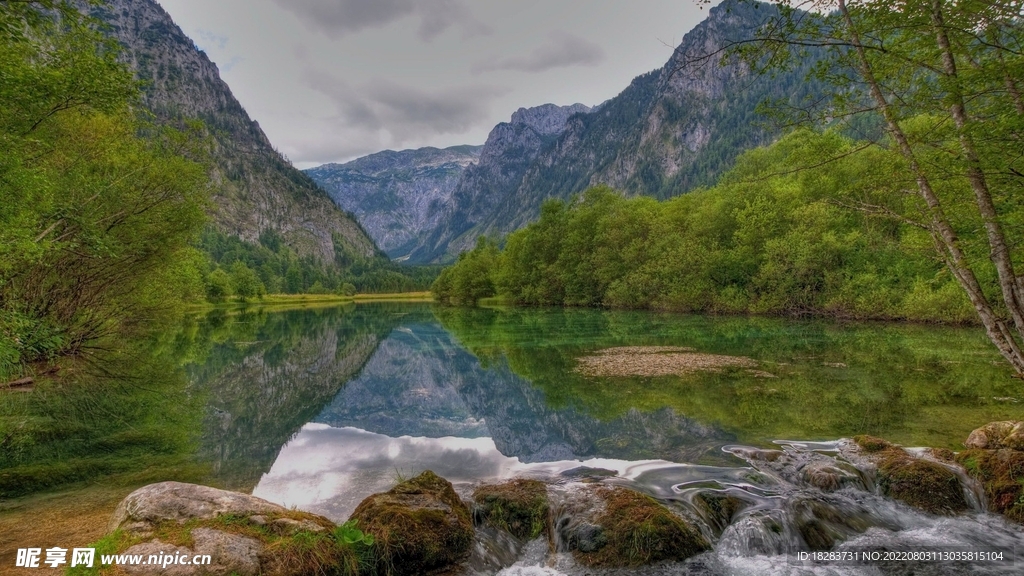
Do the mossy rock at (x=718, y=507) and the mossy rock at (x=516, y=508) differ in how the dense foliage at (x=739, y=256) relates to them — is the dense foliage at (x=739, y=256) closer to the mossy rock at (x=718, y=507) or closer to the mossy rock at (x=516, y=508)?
the mossy rock at (x=718, y=507)

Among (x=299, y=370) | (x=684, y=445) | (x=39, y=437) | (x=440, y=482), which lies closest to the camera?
(x=440, y=482)

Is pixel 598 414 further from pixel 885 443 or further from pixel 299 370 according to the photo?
pixel 299 370

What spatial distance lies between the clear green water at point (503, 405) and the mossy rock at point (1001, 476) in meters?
2.31

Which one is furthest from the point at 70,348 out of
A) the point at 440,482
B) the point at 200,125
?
the point at 440,482

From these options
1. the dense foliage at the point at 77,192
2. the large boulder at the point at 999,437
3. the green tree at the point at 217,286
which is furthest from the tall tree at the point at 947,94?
the green tree at the point at 217,286

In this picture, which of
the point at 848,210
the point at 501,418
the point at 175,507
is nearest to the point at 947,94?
the point at 175,507

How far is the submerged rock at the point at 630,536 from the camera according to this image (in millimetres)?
7445

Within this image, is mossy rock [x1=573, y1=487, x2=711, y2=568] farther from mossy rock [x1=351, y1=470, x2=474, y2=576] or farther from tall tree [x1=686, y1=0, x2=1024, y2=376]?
tall tree [x1=686, y1=0, x2=1024, y2=376]

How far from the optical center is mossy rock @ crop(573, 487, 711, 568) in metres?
7.42

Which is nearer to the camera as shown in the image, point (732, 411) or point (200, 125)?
point (732, 411)

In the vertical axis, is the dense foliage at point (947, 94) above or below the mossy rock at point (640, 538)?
above

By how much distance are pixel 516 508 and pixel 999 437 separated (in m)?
10.4

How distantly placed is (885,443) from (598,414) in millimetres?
7507

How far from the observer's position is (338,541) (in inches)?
262
